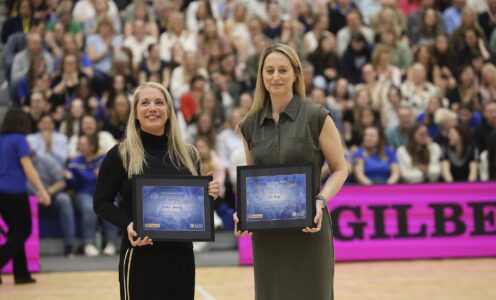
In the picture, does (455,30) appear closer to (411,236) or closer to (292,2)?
(292,2)

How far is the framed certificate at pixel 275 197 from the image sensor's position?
15.4 ft

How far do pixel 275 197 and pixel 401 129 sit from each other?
30.9ft

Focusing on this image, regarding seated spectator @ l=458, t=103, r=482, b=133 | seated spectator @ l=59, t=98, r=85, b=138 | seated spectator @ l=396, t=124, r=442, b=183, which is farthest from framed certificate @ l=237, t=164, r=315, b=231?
seated spectator @ l=458, t=103, r=482, b=133

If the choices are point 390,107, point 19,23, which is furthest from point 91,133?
point 390,107

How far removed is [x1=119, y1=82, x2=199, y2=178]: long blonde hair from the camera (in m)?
4.96

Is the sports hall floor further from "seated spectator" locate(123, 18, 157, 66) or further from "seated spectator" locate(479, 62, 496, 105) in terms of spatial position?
"seated spectator" locate(123, 18, 157, 66)

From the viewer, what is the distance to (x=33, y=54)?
14.5m

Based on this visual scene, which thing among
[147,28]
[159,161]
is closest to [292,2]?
[147,28]

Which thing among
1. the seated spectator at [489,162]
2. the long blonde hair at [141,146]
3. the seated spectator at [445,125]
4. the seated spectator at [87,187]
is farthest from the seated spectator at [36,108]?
the long blonde hair at [141,146]

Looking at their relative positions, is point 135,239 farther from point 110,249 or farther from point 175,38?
point 175,38

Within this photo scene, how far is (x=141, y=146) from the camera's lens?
16.5 ft

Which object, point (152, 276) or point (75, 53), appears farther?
point (75, 53)

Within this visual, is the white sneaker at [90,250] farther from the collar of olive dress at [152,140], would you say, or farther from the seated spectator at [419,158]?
the collar of olive dress at [152,140]

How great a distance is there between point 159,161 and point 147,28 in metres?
10.9
